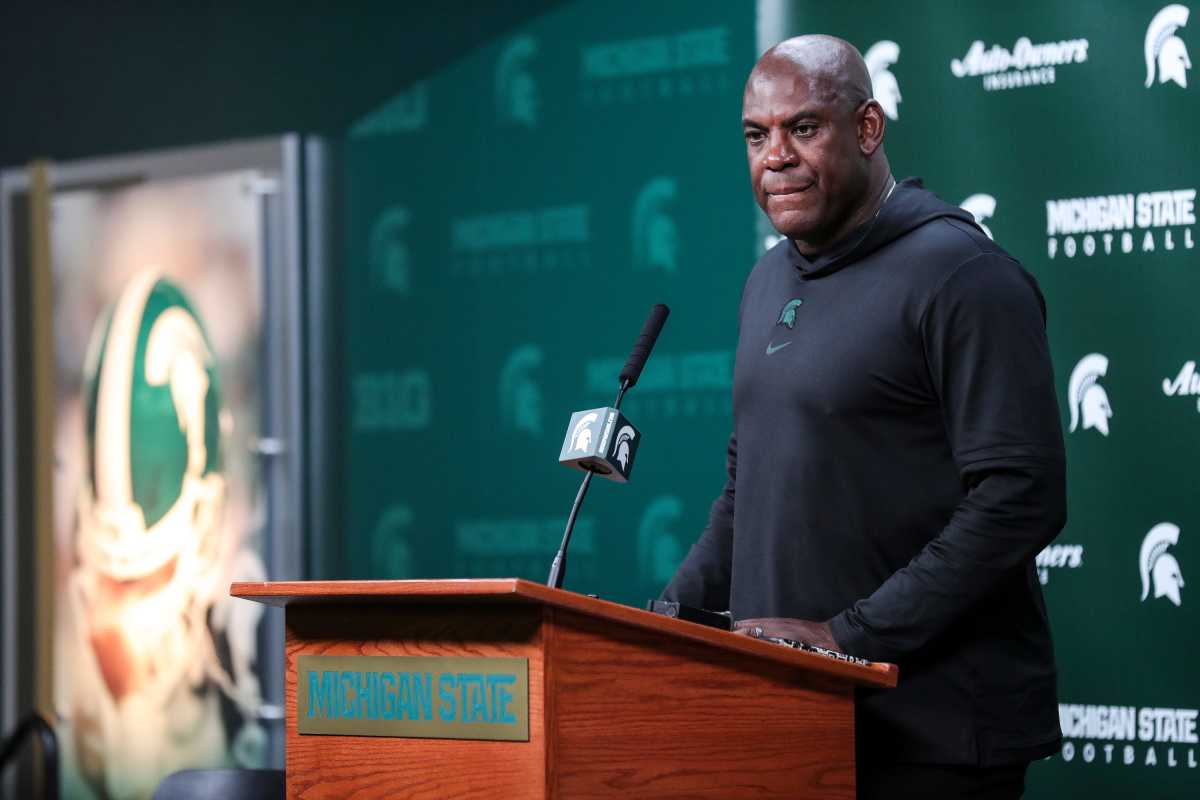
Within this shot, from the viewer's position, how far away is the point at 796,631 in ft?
6.89

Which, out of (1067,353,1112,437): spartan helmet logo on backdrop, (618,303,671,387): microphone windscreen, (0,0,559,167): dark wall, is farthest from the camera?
(0,0,559,167): dark wall

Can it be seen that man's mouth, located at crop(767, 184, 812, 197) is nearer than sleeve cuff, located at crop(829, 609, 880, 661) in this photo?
No

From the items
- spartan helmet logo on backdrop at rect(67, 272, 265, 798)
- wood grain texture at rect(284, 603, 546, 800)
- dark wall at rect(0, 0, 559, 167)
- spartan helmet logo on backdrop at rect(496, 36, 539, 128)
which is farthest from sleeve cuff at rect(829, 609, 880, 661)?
spartan helmet logo on backdrop at rect(67, 272, 265, 798)

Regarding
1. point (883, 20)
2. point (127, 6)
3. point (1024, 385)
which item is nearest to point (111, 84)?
point (127, 6)

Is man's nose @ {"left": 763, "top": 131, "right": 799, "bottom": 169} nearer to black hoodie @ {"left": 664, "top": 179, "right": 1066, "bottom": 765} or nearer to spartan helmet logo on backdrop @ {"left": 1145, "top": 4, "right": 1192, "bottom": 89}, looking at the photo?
black hoodie @ {"left": 664, "top": 179, "right": 1066, "bottom": 765}

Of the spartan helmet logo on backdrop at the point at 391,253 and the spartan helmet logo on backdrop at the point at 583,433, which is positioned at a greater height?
the spartan helmet logo on backdrop at the point at 391,253

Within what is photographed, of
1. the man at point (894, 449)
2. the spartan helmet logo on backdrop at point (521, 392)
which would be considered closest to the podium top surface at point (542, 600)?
the man at point (894, 449)

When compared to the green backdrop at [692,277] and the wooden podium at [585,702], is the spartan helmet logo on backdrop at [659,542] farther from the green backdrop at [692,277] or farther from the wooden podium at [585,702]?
the wooden podium at [585,702]

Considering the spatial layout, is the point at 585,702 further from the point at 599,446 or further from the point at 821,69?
the point at 821,69

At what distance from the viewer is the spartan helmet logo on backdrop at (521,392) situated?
4504 millimetres

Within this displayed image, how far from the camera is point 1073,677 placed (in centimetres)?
335

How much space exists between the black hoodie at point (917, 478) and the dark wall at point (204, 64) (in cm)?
248

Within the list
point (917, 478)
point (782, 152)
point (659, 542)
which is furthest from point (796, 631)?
point (659, 542)

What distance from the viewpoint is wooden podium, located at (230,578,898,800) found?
171 centimetres
